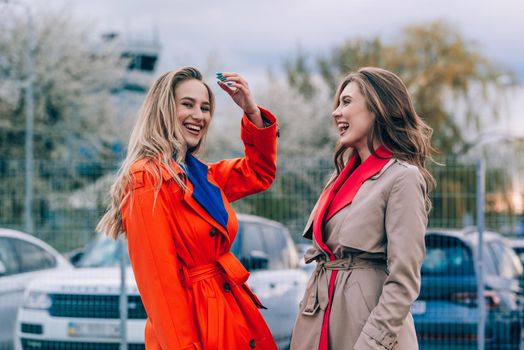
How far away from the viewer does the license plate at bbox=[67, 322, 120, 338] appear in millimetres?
7180

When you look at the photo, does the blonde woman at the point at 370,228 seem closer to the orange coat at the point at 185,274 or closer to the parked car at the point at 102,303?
the orange coat at the point at 185,274

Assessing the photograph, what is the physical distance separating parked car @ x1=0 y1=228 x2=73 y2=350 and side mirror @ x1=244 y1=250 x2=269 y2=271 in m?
2.09

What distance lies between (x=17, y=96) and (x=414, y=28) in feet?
55.1

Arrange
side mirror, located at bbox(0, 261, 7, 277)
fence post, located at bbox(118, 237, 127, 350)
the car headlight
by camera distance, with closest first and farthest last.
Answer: fence post, located at bbox(118, 237, 127, 350)
the car headlight
side mirror, located at bbox(0, 261, 7, 277)

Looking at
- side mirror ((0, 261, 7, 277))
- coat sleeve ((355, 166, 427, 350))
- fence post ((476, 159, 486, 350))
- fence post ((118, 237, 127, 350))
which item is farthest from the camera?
side mirror ((0, 261, 7, 277))

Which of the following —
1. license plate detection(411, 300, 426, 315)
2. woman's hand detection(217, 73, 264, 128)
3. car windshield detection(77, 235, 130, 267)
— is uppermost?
woman's hand detection(217, 73, 264, 128)

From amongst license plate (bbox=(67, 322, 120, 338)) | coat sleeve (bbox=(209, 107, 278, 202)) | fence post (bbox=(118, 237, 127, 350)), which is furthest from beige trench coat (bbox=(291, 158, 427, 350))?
license plate (bbox=(67, 322, 120, 338))

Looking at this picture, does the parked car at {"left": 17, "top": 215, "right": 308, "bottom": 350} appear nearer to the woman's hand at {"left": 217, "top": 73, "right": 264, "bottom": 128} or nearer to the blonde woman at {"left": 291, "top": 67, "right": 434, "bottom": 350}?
the woman's hand at {"left": 217, "top": 73, "right": 264, "bottom": 128}

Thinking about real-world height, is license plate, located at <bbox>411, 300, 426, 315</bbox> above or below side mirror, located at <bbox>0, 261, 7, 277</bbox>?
below

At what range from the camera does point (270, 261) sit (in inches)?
323

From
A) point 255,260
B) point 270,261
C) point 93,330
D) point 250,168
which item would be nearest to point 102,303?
point 93,330

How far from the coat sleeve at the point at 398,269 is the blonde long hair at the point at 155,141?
0.92 metres

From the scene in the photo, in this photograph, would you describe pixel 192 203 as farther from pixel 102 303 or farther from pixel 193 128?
pixel 102 303

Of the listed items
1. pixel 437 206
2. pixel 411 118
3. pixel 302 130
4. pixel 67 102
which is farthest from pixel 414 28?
pixel 411 118
